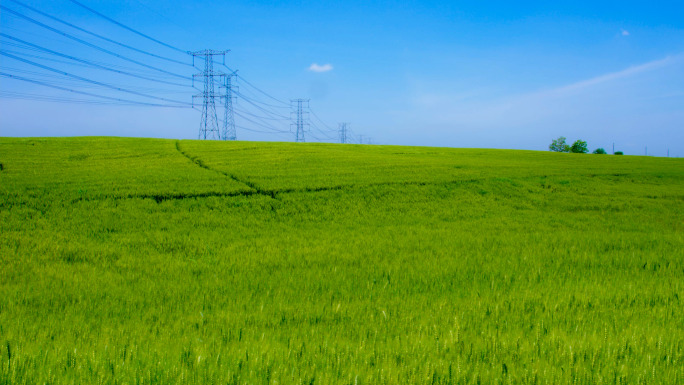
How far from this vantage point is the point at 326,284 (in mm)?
6914

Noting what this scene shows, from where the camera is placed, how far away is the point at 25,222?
1191 cm

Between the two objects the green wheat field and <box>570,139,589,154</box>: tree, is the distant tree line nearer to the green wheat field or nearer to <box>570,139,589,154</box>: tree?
<box>570,139,589,154</box>: tree

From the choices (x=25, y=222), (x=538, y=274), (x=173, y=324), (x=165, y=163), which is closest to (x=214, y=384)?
(x=173, y=324)

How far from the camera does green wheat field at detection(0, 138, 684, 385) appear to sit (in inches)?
144

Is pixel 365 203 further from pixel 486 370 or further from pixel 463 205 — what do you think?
pixel 486 370

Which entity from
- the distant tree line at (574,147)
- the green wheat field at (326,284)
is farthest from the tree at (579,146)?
the green wheat field at (326,284)

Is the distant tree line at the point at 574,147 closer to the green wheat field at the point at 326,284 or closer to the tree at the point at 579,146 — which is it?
the tree at the point at 579,146

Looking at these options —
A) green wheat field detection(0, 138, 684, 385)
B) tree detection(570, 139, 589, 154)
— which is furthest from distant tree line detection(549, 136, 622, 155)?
green wheat field detection(0, 138, 684, 385)

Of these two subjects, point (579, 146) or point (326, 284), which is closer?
point (326, 284)

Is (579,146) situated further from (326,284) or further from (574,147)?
(326,284)

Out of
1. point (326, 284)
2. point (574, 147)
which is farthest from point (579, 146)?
point (326, 284)

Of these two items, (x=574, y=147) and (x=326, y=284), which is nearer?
(x=326, y=284)

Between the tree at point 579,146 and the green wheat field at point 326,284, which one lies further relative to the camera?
the tree at point 579,146

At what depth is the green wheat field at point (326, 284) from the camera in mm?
3670
